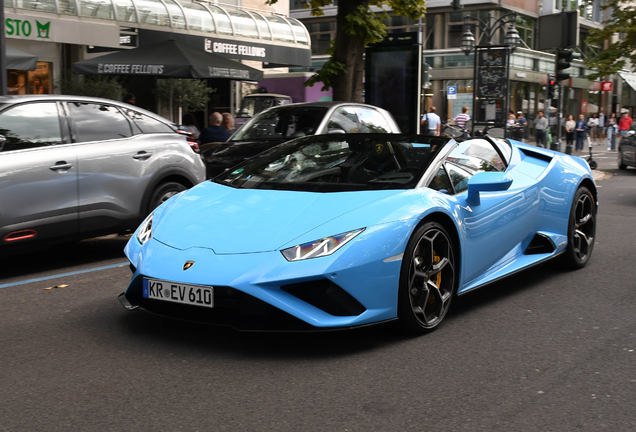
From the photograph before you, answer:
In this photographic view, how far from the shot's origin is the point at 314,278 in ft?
13.2

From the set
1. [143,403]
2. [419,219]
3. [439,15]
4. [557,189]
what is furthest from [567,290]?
[439,15]

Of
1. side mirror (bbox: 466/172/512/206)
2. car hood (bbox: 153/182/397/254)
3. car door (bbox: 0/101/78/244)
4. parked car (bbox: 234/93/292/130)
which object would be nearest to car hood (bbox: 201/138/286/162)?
car door (bbox: 0/101/78/244)

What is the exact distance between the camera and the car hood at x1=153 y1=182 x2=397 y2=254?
4281 mm

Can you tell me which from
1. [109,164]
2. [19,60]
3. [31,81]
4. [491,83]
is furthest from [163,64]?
[491,83]

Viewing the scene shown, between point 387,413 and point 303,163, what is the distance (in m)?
2.34

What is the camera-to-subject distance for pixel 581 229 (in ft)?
22.4

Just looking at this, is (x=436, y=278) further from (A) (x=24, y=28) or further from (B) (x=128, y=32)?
(B) (x=128, y=32)

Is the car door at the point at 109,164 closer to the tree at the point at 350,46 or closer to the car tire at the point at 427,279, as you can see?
the car tire at the point at 427,279

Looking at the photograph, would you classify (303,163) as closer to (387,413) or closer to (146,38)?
(387,413)

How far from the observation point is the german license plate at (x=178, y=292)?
4055mm

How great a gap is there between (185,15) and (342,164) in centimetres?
1597

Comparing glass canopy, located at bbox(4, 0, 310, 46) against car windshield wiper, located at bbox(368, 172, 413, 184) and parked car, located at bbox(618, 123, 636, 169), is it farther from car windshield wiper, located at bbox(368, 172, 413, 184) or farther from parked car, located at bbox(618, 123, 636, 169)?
car windshield wiper, located at bbox(368, 172, 413, 184)

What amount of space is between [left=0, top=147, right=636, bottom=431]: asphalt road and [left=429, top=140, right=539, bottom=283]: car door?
1.32ft

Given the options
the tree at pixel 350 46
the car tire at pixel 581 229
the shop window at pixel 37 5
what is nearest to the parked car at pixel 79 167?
the car tire at pixel 581 229
